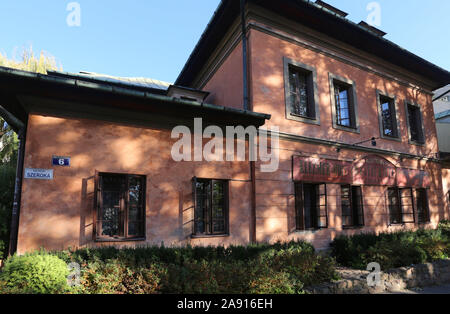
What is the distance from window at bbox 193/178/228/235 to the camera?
7.55m

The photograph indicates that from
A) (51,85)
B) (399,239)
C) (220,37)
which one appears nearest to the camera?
(51,85)

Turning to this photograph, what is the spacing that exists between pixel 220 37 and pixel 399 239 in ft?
29.9

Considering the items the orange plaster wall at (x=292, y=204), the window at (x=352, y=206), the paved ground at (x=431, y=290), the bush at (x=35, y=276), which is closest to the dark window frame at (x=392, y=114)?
the orange plaster wall at (x=292, y=204)

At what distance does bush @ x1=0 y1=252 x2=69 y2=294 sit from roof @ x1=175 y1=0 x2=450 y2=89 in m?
8.22

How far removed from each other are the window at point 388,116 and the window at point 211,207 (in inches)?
304

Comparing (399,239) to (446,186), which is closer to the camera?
(399,239)

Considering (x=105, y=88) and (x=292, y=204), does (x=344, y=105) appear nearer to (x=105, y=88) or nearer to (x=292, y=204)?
(x=292, y=204)

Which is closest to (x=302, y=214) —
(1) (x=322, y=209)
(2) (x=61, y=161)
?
(1) (x=322, y=209)

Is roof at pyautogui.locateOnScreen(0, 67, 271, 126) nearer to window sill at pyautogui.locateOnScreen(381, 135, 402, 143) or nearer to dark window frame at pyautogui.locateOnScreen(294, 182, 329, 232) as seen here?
dark window frame at pyautogui.locateOnScreen(294, 182, 329, 232)

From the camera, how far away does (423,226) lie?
11.9 meters

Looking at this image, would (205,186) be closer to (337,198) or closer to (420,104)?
(337,198)

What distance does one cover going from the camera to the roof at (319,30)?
9.06 m

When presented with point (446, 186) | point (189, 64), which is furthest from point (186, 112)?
point (446, 186)

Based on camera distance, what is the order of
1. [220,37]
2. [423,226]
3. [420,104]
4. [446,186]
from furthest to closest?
[446,186]
[420,104]
[423,226]
[220,37]
